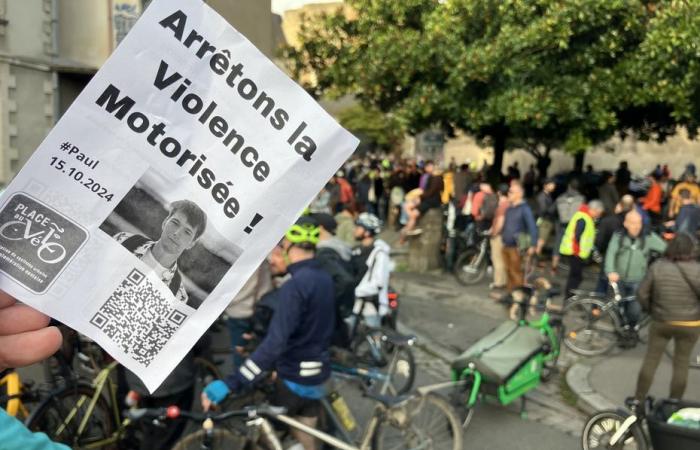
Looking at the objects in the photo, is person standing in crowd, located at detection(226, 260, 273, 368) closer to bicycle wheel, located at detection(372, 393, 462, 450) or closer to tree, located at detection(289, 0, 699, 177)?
bicycle wheel, located at detection(372, 393, 462, 450)

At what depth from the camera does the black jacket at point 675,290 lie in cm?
584

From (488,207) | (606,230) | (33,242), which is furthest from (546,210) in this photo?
(33,242)

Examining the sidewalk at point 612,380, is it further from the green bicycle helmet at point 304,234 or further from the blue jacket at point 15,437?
the blue jacket at point 15,437

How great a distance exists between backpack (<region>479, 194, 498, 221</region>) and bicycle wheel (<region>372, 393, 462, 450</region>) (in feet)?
23.6

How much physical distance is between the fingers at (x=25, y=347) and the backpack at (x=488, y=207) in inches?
423

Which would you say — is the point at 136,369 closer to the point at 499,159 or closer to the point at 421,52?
the point at 421,52

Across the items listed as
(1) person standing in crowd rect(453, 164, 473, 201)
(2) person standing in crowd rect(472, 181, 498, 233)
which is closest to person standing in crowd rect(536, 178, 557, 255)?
(2) person standing in crowd rect(472, 181, 498, 233)

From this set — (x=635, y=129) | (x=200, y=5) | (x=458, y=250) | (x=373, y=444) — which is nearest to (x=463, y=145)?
(x=635, y=129)

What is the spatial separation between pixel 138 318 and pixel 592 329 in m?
7.53

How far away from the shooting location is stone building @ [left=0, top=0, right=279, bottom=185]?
1100 cm

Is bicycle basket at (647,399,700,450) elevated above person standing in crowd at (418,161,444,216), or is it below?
below

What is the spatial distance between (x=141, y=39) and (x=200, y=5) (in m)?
0.16

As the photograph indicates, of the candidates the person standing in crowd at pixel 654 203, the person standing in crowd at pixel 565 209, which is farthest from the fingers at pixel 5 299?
the person standing in crowd at pixel 654 203

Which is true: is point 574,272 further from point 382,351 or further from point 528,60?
point 382,351
